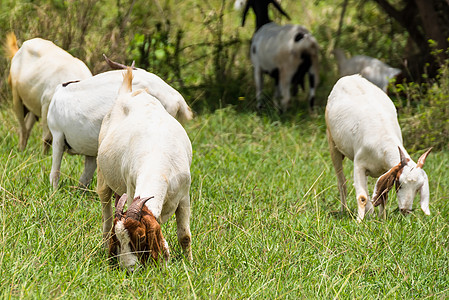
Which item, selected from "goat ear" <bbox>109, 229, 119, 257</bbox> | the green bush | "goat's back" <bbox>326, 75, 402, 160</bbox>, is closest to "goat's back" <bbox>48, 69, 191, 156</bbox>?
"goat's back" <bbox>326, 75, 402, 160</bbox>

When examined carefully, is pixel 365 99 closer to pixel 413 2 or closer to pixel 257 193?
pixel 257 193

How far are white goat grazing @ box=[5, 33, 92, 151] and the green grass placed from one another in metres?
0.50

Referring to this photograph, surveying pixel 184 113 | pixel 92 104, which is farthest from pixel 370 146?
pixel 92 104

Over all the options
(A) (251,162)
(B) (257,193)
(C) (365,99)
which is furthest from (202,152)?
(C) (365,99)

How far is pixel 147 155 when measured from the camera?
13.5 ft

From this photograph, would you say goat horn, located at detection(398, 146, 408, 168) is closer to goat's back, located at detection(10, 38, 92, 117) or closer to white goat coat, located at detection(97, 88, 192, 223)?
white goat coat, located at detection(97, 88, 192, 223)

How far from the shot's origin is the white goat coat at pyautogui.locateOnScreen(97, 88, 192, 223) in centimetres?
395

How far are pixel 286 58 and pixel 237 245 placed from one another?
248 inches

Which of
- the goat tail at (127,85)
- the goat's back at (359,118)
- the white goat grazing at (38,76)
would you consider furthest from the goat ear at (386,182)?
the white goat grazing at (38,76)

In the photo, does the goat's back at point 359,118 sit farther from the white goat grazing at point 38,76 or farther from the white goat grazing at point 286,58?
the white goat grazing at point 286,58

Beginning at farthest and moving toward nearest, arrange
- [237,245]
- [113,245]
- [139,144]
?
[237,245]
[139,144]
[113,245]

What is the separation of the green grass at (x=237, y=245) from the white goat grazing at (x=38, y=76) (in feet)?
1.65

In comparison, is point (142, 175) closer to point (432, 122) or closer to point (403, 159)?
point (403, 159)

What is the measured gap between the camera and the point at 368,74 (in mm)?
10727
